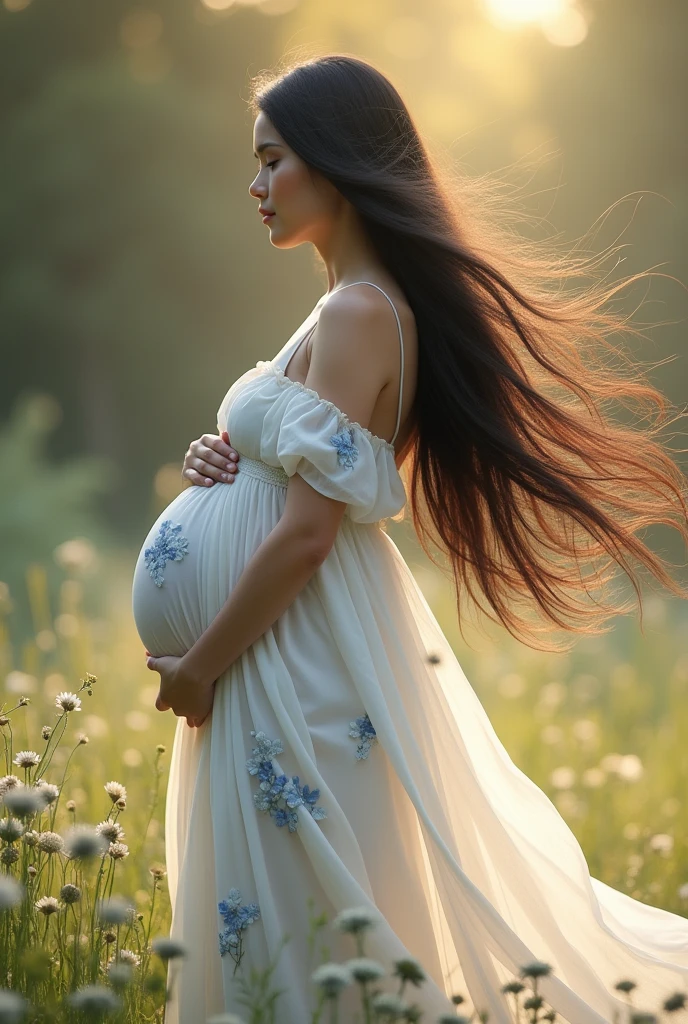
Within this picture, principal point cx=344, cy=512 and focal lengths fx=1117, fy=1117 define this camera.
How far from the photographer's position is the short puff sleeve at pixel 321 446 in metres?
1.99

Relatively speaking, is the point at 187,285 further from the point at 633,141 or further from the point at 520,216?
the point at 520,216

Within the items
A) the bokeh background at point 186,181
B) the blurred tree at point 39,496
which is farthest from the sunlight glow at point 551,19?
the blurred tree at point 39,496

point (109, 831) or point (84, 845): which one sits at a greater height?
point (109, 831)

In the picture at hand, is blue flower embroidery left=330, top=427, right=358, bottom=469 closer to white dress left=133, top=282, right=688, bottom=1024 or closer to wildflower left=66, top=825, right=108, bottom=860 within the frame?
Result: white dress left=133, top=282, right=688, bottom=1024

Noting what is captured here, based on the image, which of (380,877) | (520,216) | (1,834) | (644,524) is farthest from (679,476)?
(1,834)

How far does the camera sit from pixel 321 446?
1.98 meters

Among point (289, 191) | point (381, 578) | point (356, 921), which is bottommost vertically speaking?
point (356, 921)

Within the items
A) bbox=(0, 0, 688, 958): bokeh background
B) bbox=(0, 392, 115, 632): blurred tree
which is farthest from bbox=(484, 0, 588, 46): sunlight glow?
bbox=(0, 392, 115, 632): blurred tree

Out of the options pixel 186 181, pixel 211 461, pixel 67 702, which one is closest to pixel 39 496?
pixel 186 181

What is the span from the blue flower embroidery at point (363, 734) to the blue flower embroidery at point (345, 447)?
47 cm

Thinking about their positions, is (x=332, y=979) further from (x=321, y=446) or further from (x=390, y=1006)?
(x=321, y=446)

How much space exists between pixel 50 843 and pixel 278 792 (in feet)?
1.28

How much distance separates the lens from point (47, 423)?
13.5 metres

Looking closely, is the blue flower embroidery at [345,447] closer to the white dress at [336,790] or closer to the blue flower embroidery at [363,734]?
the white dress at [336,790]
